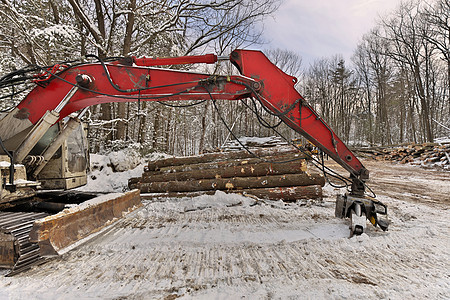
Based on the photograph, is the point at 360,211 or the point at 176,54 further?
the point at 176,54

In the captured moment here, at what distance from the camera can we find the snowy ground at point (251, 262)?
1.98m

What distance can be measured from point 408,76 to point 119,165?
34.7m

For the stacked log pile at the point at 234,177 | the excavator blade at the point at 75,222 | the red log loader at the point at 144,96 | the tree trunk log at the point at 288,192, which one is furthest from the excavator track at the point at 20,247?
the tree trunk log at the point at 288,192

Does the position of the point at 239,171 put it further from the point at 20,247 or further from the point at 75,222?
the point at 20,247

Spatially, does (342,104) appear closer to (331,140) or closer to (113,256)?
(331,140)

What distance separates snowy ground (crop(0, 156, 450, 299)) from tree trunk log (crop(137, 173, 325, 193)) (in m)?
1.31

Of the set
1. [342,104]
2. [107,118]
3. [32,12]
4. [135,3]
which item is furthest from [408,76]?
[32,12]

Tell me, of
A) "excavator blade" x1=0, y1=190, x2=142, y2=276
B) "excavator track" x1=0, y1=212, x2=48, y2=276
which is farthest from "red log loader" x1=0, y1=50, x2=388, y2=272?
"excavator track" x1=0, y1=212, x2=48, y2=276

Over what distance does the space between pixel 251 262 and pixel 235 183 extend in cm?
312

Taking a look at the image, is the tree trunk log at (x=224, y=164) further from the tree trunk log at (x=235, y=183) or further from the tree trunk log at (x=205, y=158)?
the tree trunk log at (x=235, y=183)

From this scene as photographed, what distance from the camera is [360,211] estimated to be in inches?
124

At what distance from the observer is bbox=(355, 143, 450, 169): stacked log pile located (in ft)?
37.4

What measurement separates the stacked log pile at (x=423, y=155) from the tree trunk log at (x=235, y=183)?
1006 centimetres

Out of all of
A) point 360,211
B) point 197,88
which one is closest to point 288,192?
point 360,211
